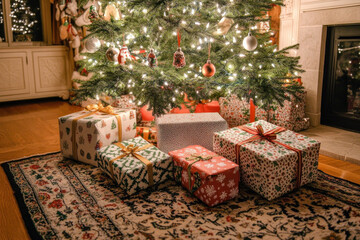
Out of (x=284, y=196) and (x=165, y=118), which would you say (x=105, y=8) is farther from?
(x=284, y=196)

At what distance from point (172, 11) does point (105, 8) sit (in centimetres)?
48

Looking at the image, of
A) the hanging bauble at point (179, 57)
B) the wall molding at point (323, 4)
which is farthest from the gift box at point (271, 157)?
the wall molding at point (323, 4)

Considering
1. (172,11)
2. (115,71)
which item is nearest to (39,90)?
(115,71)

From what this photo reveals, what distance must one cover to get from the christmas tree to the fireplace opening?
108 cm

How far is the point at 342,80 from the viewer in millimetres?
2988

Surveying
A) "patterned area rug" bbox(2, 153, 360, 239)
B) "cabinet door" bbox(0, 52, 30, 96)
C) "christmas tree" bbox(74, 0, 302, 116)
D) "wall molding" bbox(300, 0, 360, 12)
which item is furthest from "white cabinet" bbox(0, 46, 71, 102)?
"wall molding" bbox(300, 0, 360, 12)

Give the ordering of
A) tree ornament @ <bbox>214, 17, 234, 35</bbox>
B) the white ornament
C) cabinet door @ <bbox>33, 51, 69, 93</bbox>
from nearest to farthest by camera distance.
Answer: tree ornament @ <bbox>214, 17, 234, 35</bbox> < the white ornament < cabinet door @ <bbox>33, 51, 69, 93</bbox>

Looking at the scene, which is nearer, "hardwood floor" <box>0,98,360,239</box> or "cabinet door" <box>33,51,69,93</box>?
"hardwood floor" <box>0,98,360,239</box>

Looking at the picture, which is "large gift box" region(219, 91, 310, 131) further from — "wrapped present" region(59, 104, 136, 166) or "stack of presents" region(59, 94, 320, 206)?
"wrapped present" region(59, 104, 136, 166)

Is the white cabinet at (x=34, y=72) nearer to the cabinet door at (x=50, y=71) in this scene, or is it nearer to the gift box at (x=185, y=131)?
the cabinet door at (x=50, y=71)

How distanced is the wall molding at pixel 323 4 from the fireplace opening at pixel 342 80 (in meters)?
0.20

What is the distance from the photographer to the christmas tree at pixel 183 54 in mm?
1995

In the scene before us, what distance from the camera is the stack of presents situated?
1761 mm

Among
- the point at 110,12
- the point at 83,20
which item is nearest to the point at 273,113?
the point at 110,12
